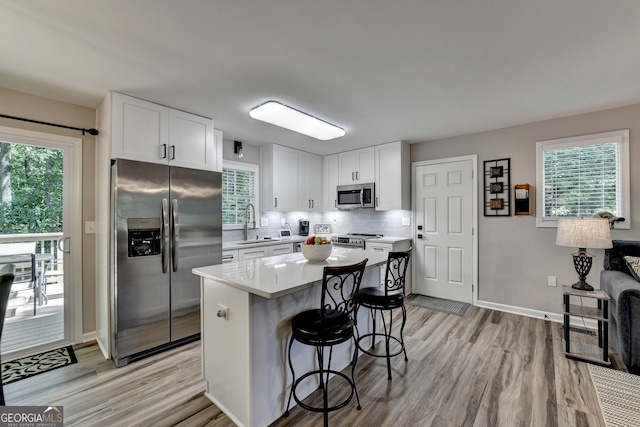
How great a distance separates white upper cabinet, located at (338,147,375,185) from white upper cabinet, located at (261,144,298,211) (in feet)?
2.79

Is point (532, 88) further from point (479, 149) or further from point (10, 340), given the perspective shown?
point (10, 340)

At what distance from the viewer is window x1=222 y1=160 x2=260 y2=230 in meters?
4.24

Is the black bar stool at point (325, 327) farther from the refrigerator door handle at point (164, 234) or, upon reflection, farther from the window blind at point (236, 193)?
the window blind at point (236, 193)

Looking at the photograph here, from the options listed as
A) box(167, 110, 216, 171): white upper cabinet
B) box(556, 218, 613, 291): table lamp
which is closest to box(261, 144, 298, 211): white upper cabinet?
box(167, 110, 216, 171): white upper cabinet

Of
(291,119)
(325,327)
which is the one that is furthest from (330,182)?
(325,327)

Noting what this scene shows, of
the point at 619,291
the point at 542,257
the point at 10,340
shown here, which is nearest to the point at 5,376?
the point at 10,340

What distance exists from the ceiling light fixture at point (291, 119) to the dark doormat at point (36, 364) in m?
2.87

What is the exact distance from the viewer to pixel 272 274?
1.88 m

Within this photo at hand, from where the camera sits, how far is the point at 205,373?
6.77 ft

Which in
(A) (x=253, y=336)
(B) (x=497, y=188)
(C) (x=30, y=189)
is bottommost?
(A) (x=253, y=336)

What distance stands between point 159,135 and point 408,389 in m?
3.18

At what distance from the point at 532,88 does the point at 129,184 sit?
12.3ft

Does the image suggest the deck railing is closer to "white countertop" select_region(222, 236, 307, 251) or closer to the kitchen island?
"white countertop" select_region(222, 236, 307, 251)

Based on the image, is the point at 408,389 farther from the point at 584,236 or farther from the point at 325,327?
the point at 584,236
